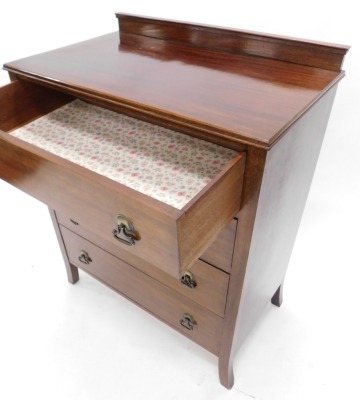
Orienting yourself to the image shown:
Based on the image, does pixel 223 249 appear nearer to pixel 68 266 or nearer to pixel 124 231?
pixel 124 231

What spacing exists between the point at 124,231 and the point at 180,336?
76 centimetres

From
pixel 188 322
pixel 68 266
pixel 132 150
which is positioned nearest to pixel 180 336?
pixel 188 322

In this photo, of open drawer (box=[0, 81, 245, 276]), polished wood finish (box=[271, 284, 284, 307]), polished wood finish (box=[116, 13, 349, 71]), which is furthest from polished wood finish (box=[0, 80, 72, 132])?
polished wood finish (box=[271, 284, 284, 307])

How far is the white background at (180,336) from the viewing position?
43.9 inches

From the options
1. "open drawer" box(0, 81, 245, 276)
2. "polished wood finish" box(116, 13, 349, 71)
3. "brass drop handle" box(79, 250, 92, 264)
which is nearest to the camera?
"open drawer" box(0, 81, 245, 276)

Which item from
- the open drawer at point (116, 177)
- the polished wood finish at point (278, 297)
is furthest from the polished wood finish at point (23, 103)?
the polished wood finish at point (278, 297)

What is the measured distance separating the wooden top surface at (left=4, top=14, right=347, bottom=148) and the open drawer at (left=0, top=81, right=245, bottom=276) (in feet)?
0.26

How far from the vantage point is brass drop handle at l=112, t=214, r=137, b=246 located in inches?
23.7

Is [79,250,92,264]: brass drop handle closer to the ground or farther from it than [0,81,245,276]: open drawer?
closer to the ground

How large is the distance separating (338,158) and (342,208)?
243 mm

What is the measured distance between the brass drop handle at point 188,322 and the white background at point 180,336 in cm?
20

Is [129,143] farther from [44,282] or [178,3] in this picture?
[44,282]

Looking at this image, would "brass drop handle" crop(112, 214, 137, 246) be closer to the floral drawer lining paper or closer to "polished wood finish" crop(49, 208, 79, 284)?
the floral drawer lining paper

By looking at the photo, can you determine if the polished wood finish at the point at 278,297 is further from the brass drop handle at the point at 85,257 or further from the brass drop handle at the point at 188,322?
the brass drop handle at the point at 85,257
